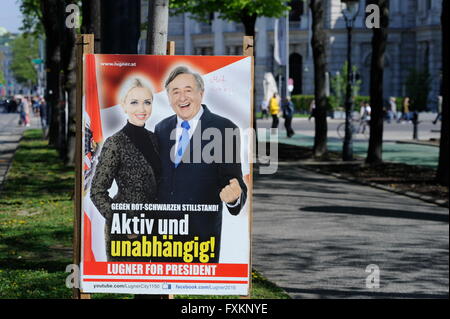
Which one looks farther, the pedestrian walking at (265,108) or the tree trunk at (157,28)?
the pedestrian walking at (265,108)

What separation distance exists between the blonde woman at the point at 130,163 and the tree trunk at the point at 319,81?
23.0m

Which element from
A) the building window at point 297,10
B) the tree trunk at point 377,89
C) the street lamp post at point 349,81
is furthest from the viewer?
the building window at point 297,10

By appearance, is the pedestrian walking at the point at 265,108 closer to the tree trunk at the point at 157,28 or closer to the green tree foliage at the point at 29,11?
the green tree foliage at the point at 29,11

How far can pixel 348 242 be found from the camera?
1345 centimetres

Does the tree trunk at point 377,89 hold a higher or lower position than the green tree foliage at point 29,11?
lower

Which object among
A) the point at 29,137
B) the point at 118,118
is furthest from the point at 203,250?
the point at 29,137

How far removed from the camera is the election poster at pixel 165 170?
6926mm

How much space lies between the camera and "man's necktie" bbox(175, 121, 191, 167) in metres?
6.96

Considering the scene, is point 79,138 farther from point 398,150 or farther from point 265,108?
point 265,108

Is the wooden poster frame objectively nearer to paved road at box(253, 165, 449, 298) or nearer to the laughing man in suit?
the laughing man in suit

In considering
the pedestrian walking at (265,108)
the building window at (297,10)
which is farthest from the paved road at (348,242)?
the building window at (297,10)

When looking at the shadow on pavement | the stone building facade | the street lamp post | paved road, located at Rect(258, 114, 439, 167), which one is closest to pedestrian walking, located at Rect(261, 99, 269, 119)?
the stone building facade

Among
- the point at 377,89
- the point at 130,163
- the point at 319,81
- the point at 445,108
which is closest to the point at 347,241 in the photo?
the point at 130,163

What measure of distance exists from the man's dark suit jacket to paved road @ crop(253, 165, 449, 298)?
3.12 meters
